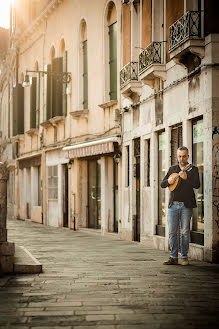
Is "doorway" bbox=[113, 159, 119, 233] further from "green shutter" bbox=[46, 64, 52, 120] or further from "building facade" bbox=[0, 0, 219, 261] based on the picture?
"green shutter" bbox=[46, 64, 52, 120]

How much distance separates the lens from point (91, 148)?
63.4ft

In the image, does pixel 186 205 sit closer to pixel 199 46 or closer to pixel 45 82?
pixel 199 46

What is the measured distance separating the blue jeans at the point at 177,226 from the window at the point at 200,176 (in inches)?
40.3

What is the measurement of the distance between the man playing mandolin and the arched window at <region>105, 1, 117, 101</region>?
8046mm

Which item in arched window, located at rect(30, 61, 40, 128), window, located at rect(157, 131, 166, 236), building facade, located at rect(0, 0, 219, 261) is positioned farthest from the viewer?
arched window, located at rect(30, 61, 40, 128)

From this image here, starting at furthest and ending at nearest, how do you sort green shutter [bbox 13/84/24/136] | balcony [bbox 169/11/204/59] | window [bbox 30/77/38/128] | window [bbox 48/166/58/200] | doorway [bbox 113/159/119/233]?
green shutter [bbox 13/84/24/136], window [bbox 30/77/38/128], window [bbox 48/166/58/200], doorway [bbox 113/159/119/233], balcony [bbox 169/11/204/59]

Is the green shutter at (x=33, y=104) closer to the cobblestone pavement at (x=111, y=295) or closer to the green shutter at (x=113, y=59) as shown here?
the green shutter at (x=113, y=59)

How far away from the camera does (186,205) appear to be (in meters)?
10.7

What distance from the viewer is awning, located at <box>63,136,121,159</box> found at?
17812 millimetres

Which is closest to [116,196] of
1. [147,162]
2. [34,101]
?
[147,162]

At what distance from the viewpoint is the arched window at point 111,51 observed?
18.5 meters

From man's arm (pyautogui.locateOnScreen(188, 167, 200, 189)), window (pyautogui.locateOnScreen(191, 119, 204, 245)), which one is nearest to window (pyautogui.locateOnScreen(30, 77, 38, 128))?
window (pyautogui.locateOnScreen(191, 119, 204, 245))

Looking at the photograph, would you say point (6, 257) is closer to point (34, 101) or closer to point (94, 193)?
point (94, 193)

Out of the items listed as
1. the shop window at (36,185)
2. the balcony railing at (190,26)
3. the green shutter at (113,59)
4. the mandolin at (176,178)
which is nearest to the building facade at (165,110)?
the balcony railing at (190,26)
